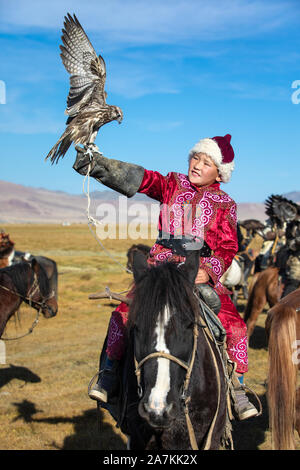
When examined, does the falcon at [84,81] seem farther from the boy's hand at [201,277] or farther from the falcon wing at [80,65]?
the boy's hand at [201,277]

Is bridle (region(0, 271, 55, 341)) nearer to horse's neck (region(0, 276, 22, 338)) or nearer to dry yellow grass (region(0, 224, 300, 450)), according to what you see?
horse's neck (region(0, 276, 22, 338))

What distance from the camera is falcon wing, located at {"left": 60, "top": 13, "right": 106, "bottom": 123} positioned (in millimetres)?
3094

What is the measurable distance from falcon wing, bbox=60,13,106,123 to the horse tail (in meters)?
2.74

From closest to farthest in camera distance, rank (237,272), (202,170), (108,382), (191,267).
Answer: (191,267) < (108,382) < (202,170) < (237,272)

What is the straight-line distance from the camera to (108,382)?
325 cm

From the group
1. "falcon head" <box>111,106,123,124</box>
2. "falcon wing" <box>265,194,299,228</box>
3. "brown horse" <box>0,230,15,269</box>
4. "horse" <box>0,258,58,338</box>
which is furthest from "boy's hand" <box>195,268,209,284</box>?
"brown horse" <box>0,230,15,269</box>

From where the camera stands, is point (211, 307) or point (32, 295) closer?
point (211, 307)

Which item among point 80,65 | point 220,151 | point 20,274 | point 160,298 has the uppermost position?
point 80,65

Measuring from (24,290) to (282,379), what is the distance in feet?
16.1

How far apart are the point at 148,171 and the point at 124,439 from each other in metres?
4.09

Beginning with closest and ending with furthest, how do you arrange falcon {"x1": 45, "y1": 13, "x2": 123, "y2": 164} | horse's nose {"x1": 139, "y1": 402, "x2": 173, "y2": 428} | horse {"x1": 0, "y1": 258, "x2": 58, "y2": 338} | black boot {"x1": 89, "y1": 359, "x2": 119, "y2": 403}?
horse's nose {"x1": 139, "y1": 402, "x2": 173, "y2": 428} → falcon {"x1": 45, "y1": 13, "x2": 123, "y2": 164} → black boot {"x1": 89, "y1": 359, "x2": 119, "y2": 403} → horse {"x1": 0, "y1": 258, "x2": 58, "y2": 338}

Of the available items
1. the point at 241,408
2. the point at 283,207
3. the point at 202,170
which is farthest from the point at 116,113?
the point at 283,207

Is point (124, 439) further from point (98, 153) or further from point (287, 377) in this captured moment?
point (98, 153)

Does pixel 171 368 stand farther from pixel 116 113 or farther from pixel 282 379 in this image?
pixel 282 379
